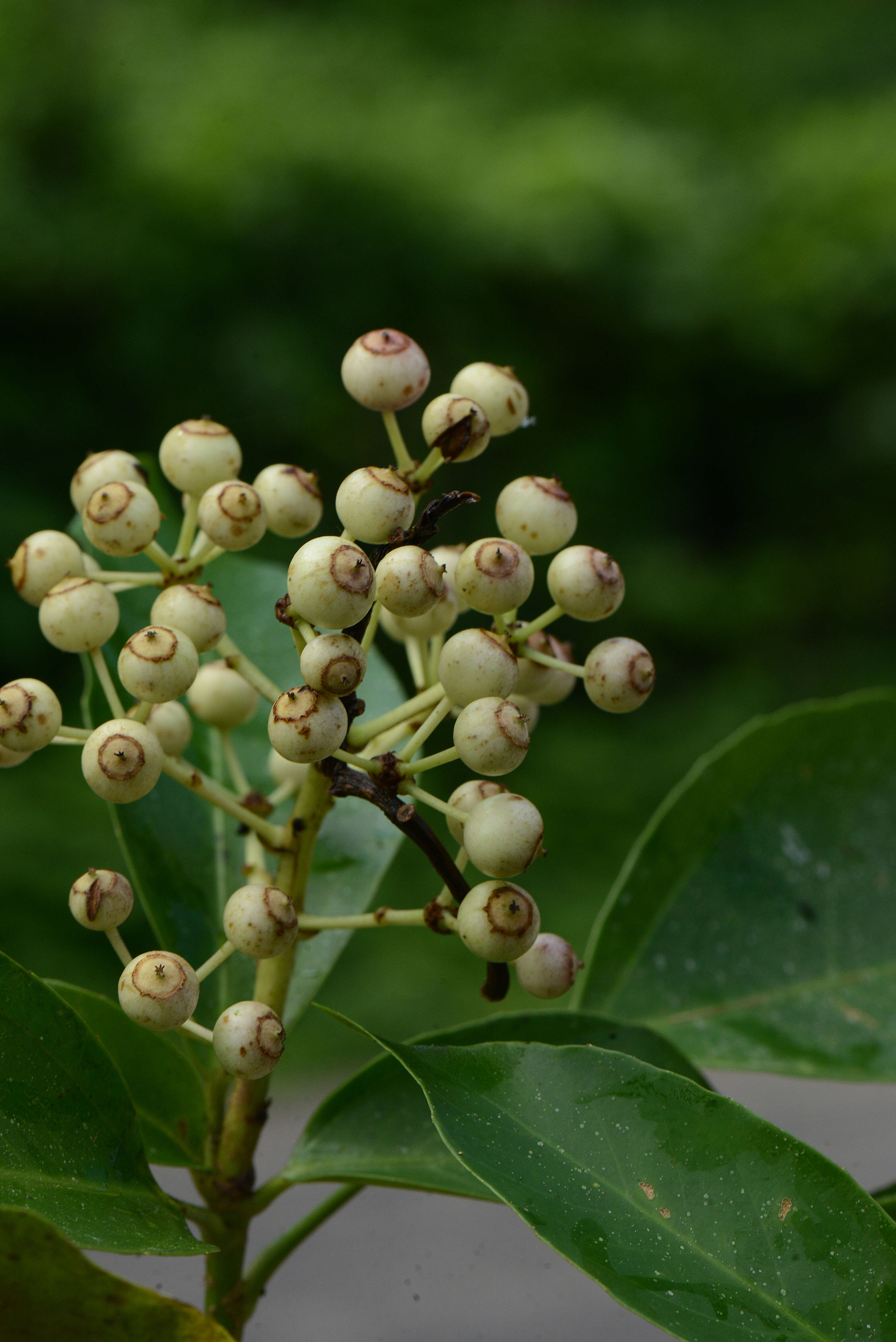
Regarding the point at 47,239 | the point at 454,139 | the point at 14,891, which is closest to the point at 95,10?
the point at 47,239

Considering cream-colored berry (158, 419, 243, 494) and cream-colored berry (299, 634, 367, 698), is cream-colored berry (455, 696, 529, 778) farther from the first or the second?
cream-colored berry (158, 419, 243, 494)

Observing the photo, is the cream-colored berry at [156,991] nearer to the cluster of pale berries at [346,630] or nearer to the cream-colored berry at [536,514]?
the cluster of pale berries at [346,630]

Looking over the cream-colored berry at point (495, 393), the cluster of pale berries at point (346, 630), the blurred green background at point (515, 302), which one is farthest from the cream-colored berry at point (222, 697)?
the blurred green background at point (515, 302)

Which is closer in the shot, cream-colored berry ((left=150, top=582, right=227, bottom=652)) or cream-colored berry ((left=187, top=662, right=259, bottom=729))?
cream-colored berry ((left=150, top=582, right=227, bottom=652))

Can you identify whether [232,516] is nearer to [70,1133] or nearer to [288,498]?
[288,498]

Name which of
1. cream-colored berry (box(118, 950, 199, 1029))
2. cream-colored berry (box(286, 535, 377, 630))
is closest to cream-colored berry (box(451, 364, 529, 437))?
cream-colored berry (box(286, 535, 377, 630))

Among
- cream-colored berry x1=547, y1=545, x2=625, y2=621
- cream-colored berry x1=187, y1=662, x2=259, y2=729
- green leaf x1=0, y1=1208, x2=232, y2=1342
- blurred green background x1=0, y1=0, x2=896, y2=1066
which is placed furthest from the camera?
blurred green background x1=0, y1=0, x2=896, y2=1066
